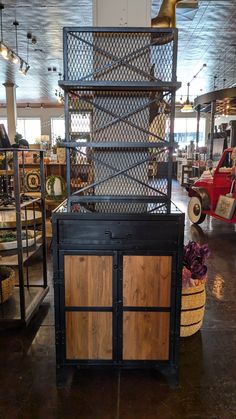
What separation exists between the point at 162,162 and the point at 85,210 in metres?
0.62

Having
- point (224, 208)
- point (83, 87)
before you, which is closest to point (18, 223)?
point (83, 87)

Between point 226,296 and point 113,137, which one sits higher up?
point 113,137

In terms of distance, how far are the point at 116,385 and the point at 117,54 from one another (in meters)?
2.08

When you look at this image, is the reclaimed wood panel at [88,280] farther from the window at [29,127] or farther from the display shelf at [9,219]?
the window at [29,127]

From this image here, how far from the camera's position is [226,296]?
10.9 ft

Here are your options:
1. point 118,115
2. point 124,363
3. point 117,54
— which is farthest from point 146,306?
point 117,54

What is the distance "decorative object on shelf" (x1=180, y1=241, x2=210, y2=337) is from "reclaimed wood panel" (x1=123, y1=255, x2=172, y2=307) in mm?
501

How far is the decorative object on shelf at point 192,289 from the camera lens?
2.43 m

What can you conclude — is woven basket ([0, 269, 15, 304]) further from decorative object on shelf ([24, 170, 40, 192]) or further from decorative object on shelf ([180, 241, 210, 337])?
decorative object on shelf ([24, 170, 40, 192])

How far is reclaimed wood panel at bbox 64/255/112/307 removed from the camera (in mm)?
1925

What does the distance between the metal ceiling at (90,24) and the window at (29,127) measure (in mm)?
5954

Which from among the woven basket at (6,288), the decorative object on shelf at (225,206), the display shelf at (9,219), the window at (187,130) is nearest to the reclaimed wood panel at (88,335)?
the woven basket at (6,288)

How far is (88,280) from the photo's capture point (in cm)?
195

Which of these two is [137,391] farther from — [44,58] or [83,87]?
[44,58]
